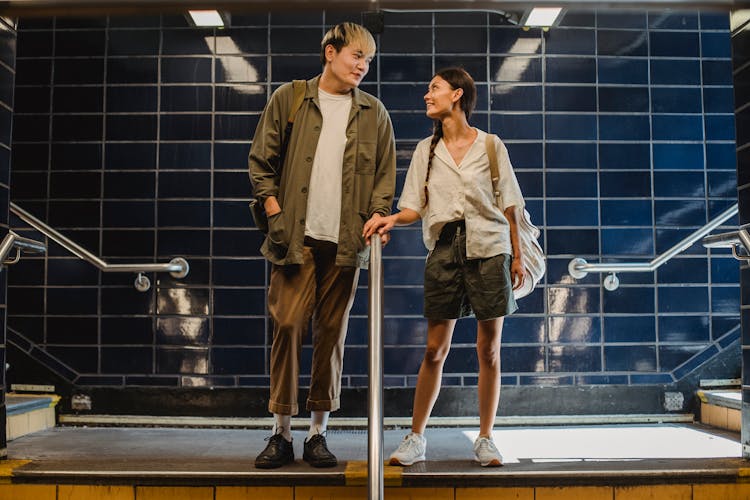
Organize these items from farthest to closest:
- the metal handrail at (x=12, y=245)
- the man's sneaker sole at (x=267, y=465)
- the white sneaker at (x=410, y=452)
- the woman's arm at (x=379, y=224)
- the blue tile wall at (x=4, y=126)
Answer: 1. the blue tile wall at (x=4, y=126)
2. the metal handrail at (x=12, y=245)
3. the white sneaker at (x=410, y=452)
4. the man's sneaker sole at (x=267, y=465)
5. the woman's arm at (x=379, y=224)

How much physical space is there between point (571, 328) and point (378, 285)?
240 centimetres

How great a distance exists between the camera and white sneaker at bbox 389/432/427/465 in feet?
8.07

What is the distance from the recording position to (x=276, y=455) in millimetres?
2381

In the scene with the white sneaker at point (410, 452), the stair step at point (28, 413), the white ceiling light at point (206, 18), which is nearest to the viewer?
the white sneaker at point (410, 452)

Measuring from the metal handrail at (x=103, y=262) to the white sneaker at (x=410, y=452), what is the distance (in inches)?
79.5

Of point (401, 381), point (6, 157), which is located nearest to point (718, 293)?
point (401, 381)

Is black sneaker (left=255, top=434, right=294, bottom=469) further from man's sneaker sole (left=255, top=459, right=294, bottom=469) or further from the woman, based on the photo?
the woman

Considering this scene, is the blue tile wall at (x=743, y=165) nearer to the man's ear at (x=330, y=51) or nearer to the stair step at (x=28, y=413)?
the man's ear at (x=330, y=51)

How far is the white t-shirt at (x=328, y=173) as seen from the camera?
2.45 meters

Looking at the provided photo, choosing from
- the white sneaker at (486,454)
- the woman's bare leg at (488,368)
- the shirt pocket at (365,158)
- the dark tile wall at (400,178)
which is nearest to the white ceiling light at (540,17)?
the dark tile wall at (400,178)

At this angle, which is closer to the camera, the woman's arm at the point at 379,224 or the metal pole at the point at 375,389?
the metal pole at the point at 375,389

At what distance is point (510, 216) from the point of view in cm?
255

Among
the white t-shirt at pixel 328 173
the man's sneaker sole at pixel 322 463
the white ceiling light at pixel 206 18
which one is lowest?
the man's sneaker sole at pixel 322 463

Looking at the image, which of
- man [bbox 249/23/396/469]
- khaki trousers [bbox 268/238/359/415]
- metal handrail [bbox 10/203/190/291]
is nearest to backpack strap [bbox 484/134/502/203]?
man [bbox 249/23/396/469]
